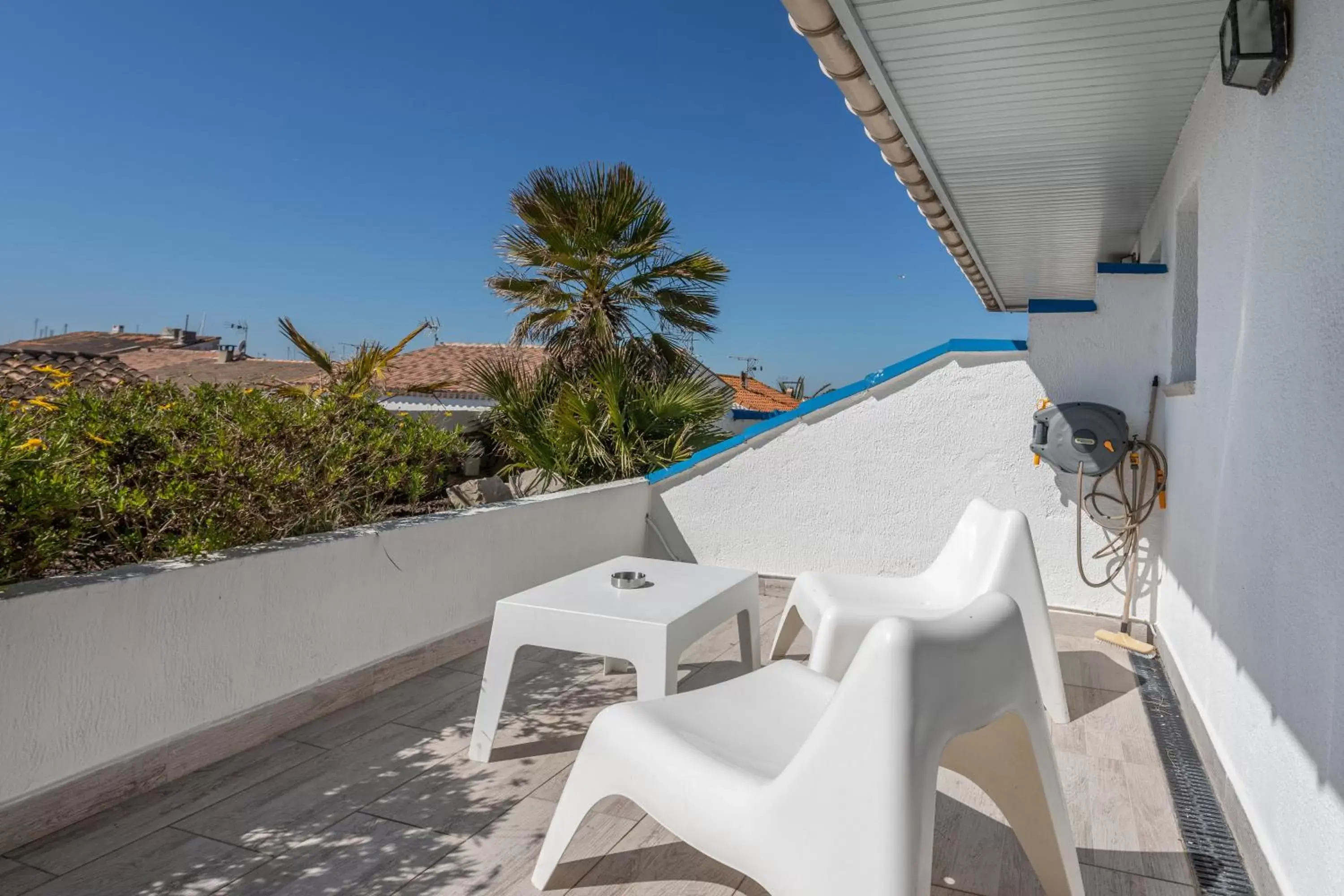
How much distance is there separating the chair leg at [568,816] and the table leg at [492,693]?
29.6 inches

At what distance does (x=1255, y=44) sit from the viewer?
1.96 meters

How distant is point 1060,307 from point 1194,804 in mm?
2806

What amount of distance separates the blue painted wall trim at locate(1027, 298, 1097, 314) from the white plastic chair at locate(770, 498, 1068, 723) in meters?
1.60

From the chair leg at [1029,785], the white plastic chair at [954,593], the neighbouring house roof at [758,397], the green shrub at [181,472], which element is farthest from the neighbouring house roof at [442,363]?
the chair leg at [1029,785]

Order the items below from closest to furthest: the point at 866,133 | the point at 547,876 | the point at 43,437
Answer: the point at 547,876 < the point at 43,437 < the point at 866,133

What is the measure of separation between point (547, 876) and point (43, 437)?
2.30m

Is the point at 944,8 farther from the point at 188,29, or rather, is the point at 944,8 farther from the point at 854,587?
the point at 188,29

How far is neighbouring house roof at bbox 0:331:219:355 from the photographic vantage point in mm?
16562

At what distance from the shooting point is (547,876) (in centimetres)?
188

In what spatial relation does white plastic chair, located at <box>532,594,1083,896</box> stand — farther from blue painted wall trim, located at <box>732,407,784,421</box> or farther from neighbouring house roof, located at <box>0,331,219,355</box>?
neighbouring house roof, located at <box>0,331,219,355</box>

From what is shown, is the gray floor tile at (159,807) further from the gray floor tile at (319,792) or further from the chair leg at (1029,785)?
the chair leg at (1029,785)

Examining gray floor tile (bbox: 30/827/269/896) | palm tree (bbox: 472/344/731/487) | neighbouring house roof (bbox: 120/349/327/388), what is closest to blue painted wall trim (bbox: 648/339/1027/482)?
palm tree (bbox: 472/344/731/487)

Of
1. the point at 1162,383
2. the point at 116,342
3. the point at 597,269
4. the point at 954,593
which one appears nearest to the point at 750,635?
the point at 954,593

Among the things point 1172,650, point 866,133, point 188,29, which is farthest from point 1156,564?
point 188,29
